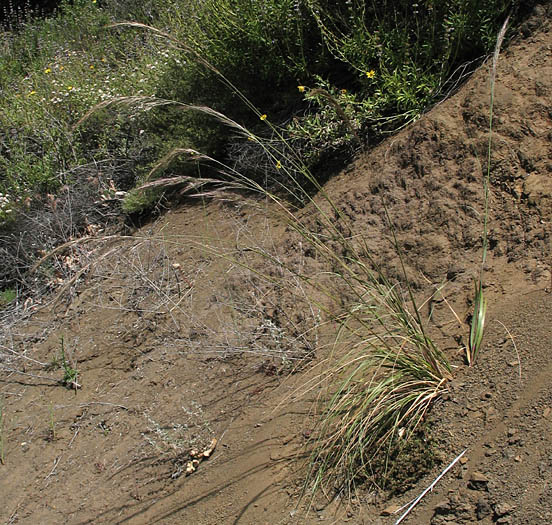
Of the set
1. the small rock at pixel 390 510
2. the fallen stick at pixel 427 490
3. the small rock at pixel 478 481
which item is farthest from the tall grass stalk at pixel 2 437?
the small rock at pixel 478 481

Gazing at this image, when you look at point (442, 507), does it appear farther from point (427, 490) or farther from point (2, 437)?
point (2, 437)

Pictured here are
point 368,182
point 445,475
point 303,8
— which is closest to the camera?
point 445,475

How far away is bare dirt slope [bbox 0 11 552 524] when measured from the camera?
9.04 feet

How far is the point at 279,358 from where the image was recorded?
13.2ft

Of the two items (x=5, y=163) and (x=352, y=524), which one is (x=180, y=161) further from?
(x=352, y=524)

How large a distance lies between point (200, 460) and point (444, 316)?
61.1 inches

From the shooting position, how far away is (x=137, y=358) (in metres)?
4.64

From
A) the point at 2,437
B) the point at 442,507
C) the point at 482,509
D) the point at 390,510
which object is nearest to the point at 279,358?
the point at 390,510

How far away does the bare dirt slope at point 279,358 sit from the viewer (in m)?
2.76

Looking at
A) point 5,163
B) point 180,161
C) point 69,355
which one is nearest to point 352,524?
point 69,355

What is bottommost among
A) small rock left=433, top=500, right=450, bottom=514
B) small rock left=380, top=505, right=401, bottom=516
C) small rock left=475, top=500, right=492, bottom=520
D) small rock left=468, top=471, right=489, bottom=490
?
small rock left=380, top=505, right=401, bottom=516

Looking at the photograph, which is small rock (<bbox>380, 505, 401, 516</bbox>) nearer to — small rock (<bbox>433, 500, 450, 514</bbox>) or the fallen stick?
the fallen stick

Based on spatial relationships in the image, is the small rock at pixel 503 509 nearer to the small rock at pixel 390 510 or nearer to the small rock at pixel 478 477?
the small rock at pixel 478 477

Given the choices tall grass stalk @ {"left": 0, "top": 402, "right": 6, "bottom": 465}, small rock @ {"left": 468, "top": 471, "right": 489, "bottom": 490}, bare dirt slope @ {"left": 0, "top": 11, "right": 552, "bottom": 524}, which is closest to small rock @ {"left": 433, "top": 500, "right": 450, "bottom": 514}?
bare dirt slope @ {"left": 0, "top": 11, "right": 552, "bottom": 524}
